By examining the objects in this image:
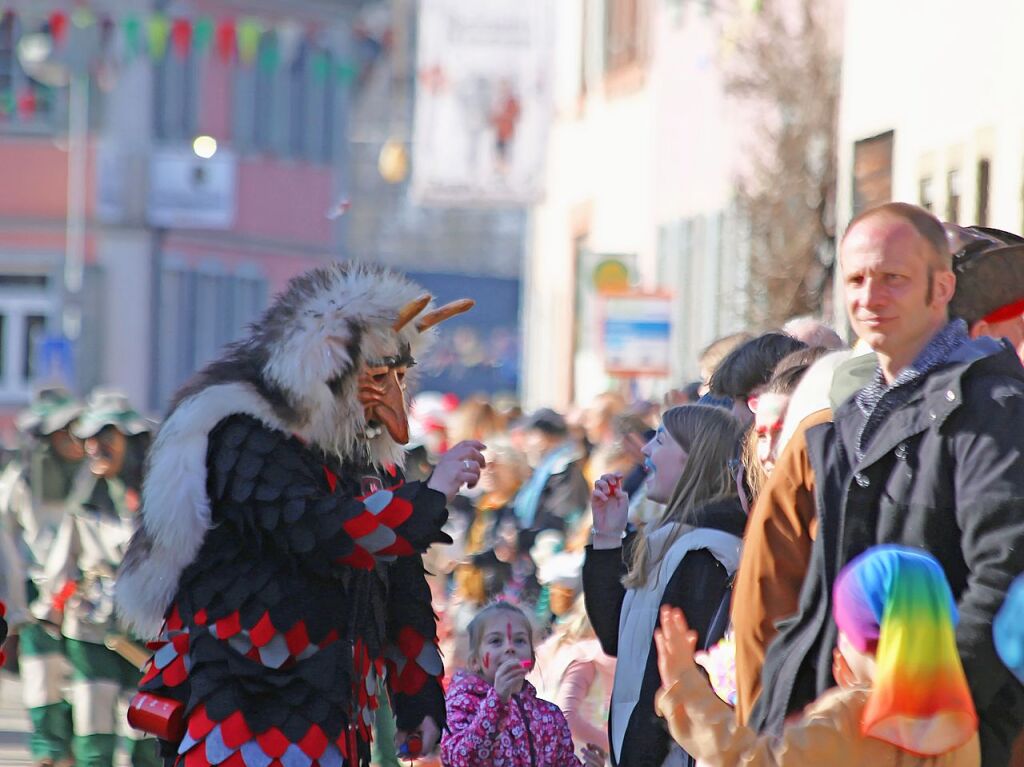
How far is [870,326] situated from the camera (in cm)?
414

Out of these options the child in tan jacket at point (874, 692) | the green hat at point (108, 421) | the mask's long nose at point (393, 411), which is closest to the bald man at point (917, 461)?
the child in tan jacket at point (874, 692)

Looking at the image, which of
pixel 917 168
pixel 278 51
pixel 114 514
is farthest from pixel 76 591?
pixel 278 51

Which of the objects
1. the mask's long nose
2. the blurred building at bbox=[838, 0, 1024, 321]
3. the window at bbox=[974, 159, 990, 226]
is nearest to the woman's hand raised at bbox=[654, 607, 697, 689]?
the mask's long nose

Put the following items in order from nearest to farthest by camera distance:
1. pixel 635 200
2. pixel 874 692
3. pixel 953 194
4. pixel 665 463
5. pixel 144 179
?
pixel 874 692
pixel 665 463
pixel 953 194
pixel 635 200
pixel 144 179

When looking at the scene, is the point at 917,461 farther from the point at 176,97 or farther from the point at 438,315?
the point at 176,97

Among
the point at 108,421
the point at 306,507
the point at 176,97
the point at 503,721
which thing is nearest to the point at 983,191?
the point at 108,421

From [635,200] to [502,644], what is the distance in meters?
18.2

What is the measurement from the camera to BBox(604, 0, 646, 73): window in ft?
79.2

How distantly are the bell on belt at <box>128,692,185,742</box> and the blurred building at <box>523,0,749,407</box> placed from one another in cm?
1084

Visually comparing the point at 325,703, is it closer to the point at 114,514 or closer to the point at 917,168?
the point at 114,514

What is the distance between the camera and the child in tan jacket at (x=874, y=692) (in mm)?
3643

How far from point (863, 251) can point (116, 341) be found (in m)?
29.0

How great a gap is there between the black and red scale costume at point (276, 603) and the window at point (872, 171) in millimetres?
7300

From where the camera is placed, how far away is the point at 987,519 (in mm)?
3902
